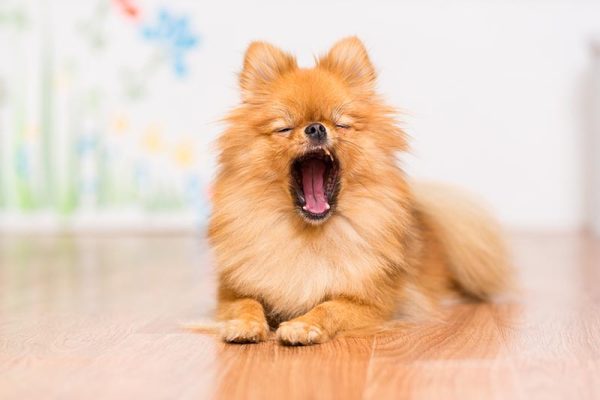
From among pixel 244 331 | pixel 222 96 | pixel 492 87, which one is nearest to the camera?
pixel 244 331

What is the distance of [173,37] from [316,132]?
13.3ft

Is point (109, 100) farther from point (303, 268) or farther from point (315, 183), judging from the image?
point (303, 268)

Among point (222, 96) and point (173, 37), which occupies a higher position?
point (173, 37)

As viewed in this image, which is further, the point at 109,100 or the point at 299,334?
the point at 109,100

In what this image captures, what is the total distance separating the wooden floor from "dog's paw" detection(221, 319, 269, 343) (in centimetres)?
3

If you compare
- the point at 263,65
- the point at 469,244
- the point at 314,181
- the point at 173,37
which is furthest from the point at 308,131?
the point at 173,37

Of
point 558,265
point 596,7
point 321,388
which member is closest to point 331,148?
point 321,388

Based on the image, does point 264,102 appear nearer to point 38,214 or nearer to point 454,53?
point 454,53

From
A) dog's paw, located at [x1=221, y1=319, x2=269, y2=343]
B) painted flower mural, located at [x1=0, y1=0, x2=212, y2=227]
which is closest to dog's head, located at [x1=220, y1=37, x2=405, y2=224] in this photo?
dog's paw, located at [x1=221, y1=319, x2=269, y2=343]

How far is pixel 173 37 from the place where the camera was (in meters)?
6.17

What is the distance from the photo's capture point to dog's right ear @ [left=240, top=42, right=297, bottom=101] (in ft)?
8.36

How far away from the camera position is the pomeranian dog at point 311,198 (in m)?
2.41

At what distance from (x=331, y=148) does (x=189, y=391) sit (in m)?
0.89

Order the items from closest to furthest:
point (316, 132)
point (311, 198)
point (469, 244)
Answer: point (316, 132) → point (311, 198) → point (469, 244)
